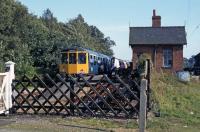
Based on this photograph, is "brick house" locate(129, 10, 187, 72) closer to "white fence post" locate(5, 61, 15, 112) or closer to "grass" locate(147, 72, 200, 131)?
"grass" locate(147, 72, 200, 131)

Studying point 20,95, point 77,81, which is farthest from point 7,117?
point 77,81

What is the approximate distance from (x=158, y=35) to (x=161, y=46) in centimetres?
160

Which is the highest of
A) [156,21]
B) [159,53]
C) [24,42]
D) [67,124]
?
[156,21]

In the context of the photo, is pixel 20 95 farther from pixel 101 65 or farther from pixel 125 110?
pixel 101 65

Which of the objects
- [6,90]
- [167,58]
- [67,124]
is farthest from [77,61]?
[67,124]

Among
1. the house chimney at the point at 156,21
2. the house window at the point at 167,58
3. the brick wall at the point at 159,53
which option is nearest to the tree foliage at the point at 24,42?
the brick wall at the point at 159,53

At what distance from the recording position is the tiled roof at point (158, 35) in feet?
168

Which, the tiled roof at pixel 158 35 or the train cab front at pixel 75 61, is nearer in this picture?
the train cab front at pixel 75 61

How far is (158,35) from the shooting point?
52188 mm

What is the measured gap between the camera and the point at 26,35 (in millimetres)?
62875

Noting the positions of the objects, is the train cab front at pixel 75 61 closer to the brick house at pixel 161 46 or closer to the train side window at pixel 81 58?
the train side window at pixel 81 58

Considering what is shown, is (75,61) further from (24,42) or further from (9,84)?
(9,84)

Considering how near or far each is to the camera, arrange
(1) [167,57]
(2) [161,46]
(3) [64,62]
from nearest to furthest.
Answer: (3) [64,62] → (2) [161,46] → (1) [167,57]

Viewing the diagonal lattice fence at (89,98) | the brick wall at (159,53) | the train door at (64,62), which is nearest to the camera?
the diagonal lattice fence at (89,98)
